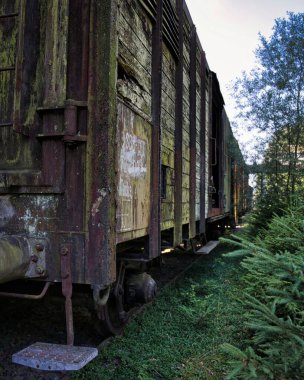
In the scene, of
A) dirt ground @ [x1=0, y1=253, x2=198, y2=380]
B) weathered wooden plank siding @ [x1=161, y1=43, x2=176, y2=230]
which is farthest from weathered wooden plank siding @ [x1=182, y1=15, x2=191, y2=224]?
dirt ground @ [x1=0, y1=253, x2=198, y2=380]

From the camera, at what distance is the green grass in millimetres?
3074

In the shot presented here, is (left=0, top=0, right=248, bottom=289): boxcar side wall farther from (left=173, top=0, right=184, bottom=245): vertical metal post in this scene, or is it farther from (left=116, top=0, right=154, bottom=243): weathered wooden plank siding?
(left=173, top=0, right=184, bottom=245): vertical metal post

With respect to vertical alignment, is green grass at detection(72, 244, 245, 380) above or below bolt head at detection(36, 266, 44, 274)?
below

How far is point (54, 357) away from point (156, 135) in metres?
2.24

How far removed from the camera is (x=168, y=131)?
15.2ft

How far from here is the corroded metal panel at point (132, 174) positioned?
→ 298 cm

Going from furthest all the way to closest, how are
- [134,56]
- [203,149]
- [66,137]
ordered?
[203,149] < [134,56] < [66,137]

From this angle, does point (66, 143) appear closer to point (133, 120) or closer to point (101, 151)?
point (101, 151)

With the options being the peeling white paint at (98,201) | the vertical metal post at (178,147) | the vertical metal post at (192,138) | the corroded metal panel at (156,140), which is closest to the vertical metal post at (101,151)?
the peeling white paint at (98,201)

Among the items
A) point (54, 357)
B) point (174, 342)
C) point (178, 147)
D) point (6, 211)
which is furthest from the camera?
point (178, 147)

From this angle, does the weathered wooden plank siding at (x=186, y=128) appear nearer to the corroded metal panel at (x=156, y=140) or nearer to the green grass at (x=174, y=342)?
the green grass at (x=174, y=342)

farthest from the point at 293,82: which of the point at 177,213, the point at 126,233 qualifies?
the point at 126,233

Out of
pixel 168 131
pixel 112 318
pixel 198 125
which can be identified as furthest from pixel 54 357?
pixel 198 125

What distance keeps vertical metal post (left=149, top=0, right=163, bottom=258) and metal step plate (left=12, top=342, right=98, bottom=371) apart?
140 centimetres
